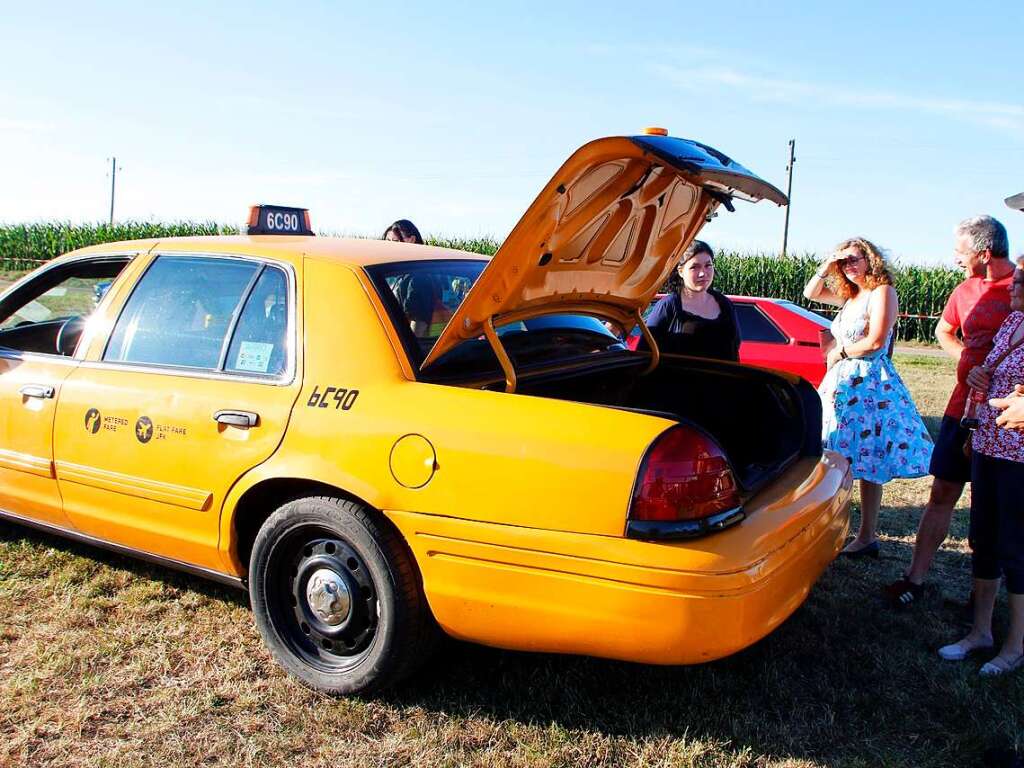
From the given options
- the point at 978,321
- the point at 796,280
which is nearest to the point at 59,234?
the point at 796,280

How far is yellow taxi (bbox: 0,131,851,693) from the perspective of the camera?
2377 mm

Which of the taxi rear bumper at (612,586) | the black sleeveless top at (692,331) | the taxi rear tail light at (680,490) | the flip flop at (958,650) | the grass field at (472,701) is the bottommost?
the grass field at (472,701)

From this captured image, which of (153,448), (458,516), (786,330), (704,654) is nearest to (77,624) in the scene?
(153,448)

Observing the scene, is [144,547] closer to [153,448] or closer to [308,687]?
[153,448]

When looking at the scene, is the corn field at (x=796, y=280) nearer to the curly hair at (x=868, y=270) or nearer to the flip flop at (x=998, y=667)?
the curly hair at (x=868, y=270)

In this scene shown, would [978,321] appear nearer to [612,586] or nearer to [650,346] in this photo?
[650,346]

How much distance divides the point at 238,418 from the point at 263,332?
0.34 m

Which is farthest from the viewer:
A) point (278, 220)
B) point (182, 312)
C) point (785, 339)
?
point (785, 339)

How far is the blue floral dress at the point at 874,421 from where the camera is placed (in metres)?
4.11

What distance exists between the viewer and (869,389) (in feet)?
13.7

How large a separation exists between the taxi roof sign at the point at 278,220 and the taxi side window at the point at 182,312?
2.54 ft

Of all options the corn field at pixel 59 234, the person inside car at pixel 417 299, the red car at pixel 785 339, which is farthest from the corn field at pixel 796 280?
the person inside car at pixel 417 299

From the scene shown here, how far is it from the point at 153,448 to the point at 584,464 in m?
1.70

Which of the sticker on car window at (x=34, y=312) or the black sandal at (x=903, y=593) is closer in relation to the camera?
the black sandal at (x=903, y=593)
